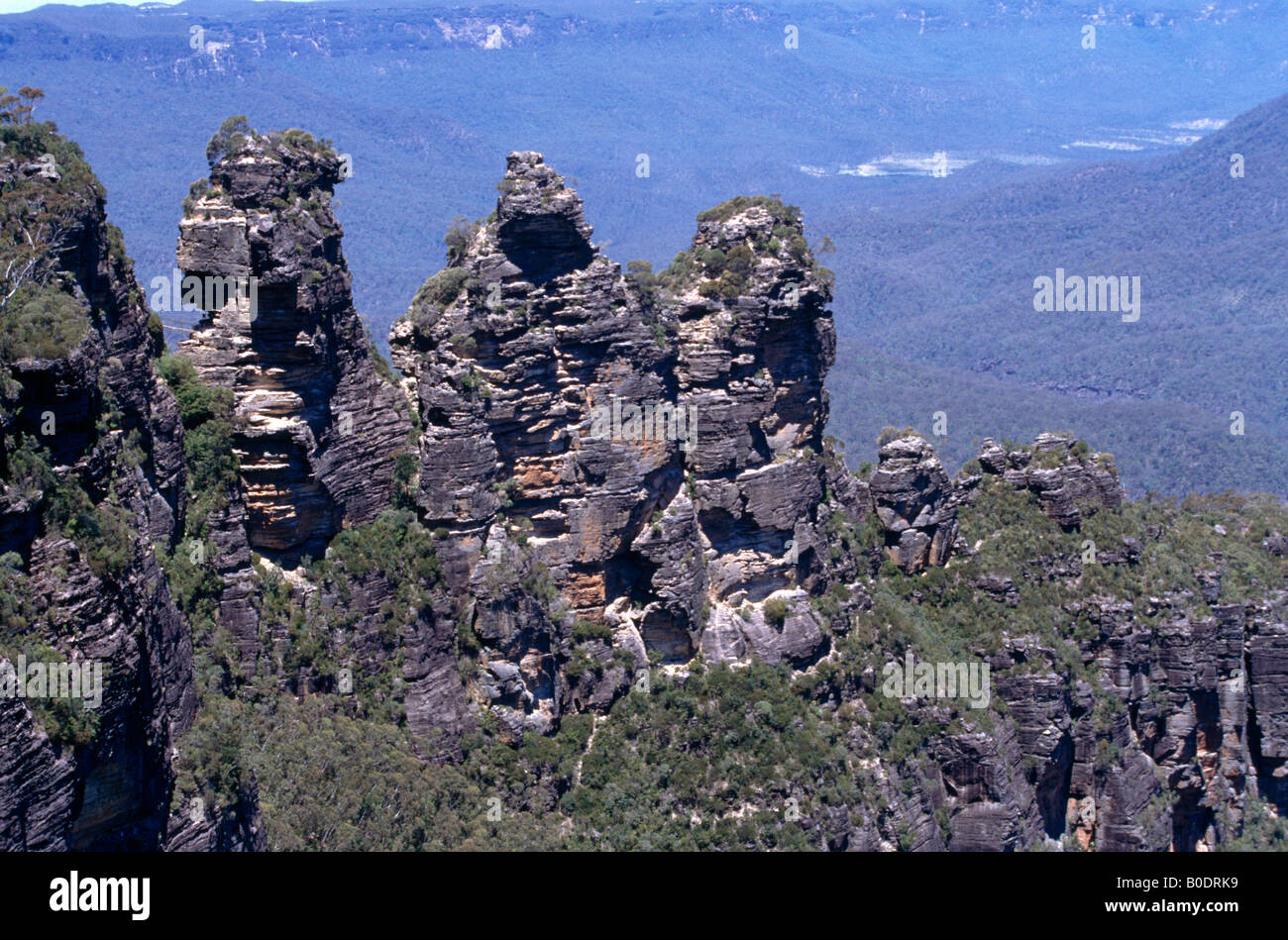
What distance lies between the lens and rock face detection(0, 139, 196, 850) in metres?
25.1

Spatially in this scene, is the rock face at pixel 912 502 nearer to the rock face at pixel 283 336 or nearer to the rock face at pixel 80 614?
the rock face at pixel 283 336

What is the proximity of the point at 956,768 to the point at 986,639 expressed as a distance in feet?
17.0

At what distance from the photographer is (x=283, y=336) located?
132 ft

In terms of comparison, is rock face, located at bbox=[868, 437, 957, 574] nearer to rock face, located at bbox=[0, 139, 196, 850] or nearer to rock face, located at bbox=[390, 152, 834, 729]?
rock face, located at bbox=[390, 152, 834, 729]

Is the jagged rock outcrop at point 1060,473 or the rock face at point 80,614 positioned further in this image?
the jagged rock outcrop at point 1060,473

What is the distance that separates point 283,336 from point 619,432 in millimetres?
10966

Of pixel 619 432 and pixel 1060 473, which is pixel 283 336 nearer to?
pixel 619 432

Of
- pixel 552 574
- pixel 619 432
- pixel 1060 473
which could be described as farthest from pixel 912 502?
pixel 552 574

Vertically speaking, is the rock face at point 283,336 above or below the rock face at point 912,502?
above

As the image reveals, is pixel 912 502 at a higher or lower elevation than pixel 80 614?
higher

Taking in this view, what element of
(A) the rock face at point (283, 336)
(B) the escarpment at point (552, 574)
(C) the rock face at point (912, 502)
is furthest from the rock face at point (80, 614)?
(C) the rock face at point (912, 502)

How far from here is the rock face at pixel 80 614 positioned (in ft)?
82.5

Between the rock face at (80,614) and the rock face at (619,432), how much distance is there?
472 inches

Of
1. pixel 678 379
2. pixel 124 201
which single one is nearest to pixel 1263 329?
pixel 124 201
